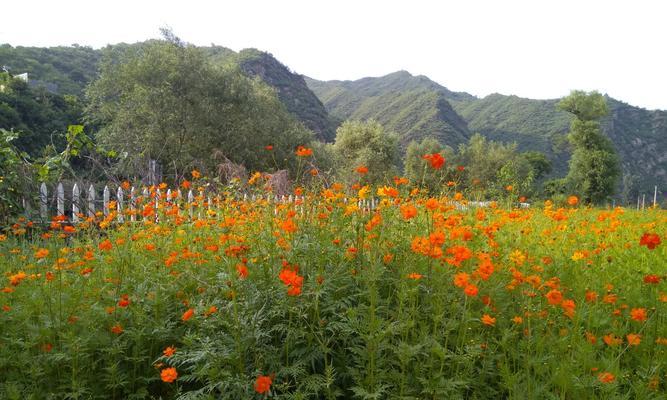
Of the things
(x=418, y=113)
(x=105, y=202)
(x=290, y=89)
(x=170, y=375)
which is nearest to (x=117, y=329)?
(x=170, y=375)

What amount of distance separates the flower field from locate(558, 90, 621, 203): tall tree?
3311 centimetres

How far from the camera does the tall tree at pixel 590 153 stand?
106 ft

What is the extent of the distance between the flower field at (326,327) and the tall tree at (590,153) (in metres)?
33.1

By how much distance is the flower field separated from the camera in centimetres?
183

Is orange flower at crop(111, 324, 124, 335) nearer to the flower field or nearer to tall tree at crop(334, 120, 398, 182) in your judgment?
the flower field

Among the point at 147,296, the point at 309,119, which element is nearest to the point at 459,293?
the point at 147,296

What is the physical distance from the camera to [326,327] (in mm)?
1913

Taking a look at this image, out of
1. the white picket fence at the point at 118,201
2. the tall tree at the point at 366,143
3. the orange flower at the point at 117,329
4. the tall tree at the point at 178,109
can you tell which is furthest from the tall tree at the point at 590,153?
the orange flower at the point at 117,329

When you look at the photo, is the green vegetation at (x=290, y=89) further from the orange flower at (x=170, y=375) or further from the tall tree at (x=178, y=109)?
the orange flower at (x=170, y=375)

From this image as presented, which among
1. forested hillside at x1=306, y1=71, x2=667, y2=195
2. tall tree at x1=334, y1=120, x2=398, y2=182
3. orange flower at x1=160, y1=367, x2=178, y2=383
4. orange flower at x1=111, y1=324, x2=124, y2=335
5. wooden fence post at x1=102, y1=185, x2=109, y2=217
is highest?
forested hillside at x1=306, y1=71, x2=667, y2=195

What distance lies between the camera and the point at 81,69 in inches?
1468

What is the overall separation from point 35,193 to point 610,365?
6.12 meters

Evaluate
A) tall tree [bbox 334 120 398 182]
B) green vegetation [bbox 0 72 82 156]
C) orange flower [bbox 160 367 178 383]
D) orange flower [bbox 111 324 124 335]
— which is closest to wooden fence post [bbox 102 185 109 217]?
orange flower [bbox 111 324 124 335]

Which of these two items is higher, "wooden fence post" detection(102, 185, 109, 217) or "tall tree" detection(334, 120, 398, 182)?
"tall tree" detection(334, 120, 398, 182)
